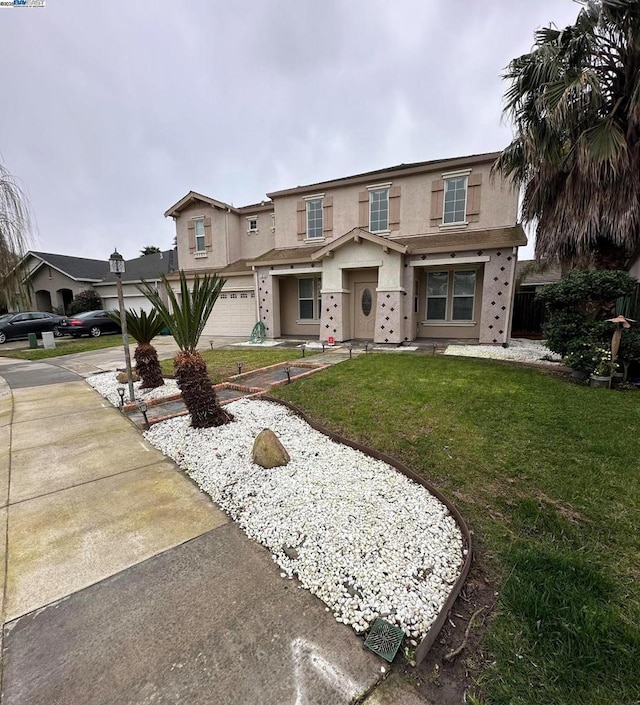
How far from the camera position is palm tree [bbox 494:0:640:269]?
22.8 ft

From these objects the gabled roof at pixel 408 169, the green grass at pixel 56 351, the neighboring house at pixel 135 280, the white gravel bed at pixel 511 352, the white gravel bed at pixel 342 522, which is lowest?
the green grass at pixel 56 351

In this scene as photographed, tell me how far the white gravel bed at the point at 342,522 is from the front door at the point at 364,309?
8.90 m

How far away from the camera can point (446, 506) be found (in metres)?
3.06

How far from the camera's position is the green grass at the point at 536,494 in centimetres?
173

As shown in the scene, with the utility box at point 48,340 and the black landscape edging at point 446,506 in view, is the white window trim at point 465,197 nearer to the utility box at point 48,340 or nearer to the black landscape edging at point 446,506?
the black landscape edging at point 446,506

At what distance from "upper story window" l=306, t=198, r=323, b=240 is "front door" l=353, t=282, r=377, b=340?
3.07 m

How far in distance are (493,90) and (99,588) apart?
12.2 m

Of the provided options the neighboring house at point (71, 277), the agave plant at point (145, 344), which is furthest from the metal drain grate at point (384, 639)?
the neighboring house at point (71, 277)

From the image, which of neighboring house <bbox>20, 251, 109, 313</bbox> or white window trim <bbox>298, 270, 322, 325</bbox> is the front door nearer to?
white window trim <bbox>298, 270, 322, 325</bbox>

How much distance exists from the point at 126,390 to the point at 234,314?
9.49 meters

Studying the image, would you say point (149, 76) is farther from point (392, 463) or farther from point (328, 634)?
point (328, 634)

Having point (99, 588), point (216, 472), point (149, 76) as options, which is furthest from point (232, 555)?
point (149, 76)

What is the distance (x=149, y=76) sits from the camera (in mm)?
9922

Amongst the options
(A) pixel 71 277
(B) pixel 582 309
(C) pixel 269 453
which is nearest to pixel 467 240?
(B) pixel 582 309
